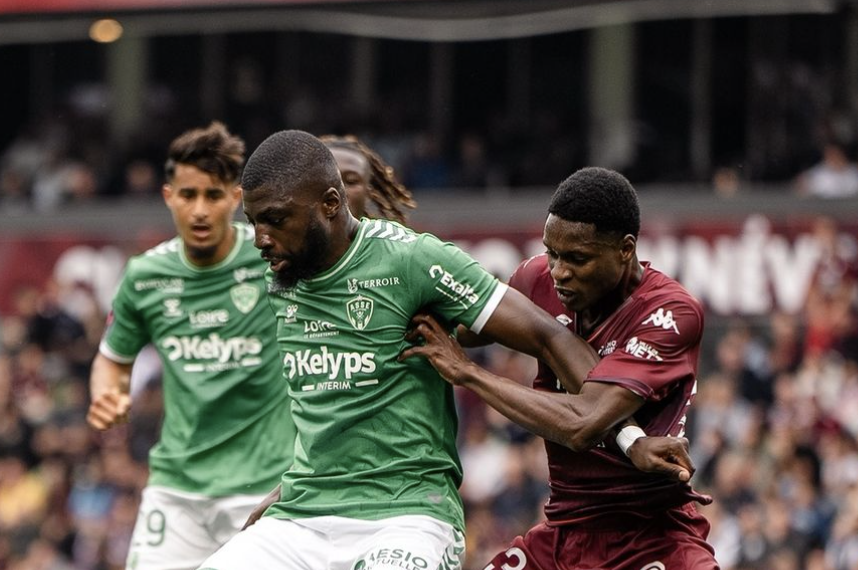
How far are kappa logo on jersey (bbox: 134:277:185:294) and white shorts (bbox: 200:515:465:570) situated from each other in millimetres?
1983

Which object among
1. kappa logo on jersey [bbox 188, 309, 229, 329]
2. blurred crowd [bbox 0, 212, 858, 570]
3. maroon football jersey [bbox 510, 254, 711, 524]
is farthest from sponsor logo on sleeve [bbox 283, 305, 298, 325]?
blurred crowd [bbox 0, 212, 858, 570]

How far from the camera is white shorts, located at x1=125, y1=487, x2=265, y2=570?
26.1 feet

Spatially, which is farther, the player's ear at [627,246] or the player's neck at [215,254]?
the player's neck at [215,254]

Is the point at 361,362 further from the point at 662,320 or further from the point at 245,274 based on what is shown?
the point at 245,274

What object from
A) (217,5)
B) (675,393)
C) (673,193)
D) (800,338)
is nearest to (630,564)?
(675,393)

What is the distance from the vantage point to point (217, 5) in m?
19.8

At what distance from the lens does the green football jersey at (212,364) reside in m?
7.89

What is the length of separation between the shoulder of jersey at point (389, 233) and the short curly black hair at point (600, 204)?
557 mm

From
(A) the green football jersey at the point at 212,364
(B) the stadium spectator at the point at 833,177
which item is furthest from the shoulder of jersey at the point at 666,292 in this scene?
(B) the stadium spectator at the point at 833,177

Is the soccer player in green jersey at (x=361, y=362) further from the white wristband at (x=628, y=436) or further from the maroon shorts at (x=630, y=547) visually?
the maroon shorts at (x=630, y=547)

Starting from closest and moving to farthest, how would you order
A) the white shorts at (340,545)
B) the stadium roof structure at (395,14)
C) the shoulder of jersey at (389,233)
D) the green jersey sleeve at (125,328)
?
1. the white shorts at (340,545)
2. the shoulder of jersey at (389,233)
3. the green jersey sleeve at (125,328)
4. the stadium roof structure at (395,14)

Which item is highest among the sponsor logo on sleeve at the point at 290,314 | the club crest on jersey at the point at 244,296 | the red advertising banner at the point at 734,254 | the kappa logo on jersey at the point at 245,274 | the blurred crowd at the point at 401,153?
the sponsor logo on sleeve at the point at 290,314

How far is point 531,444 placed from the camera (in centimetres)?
1602

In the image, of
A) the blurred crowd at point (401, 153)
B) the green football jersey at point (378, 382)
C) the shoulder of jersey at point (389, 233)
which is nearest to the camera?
the green football jersey at point (378, 382)
